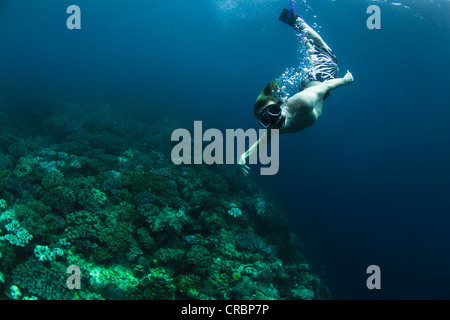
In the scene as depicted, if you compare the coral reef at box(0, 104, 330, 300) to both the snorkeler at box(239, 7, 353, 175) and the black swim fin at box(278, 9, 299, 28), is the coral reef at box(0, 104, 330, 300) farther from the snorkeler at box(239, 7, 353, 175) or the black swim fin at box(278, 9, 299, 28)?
the black swim fin at box(278, 9, 299, 28)

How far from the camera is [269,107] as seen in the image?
94.3 inches

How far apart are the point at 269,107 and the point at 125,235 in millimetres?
5691

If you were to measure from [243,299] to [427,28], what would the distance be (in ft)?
105

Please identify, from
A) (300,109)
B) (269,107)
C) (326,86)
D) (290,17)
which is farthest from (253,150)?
(290,17)

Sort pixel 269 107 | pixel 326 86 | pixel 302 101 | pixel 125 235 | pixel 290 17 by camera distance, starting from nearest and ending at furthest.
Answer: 1. pixel 269 107
2. pixel 302 101
3. pixel 326 86
4. pixel 290 17
5. pixel 125 235

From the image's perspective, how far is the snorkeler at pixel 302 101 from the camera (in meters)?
2.45

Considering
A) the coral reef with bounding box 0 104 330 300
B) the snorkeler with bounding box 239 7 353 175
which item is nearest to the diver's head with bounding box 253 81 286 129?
the snorkeler with bounding box 239 7 353 175

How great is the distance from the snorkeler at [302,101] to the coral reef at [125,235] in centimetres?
443

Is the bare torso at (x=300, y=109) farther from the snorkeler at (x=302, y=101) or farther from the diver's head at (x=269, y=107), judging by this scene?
the diver's head at (x=269, y=107)

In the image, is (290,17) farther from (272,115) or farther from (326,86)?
(272,115)

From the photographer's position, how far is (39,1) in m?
54.3

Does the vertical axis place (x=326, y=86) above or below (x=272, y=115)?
above
